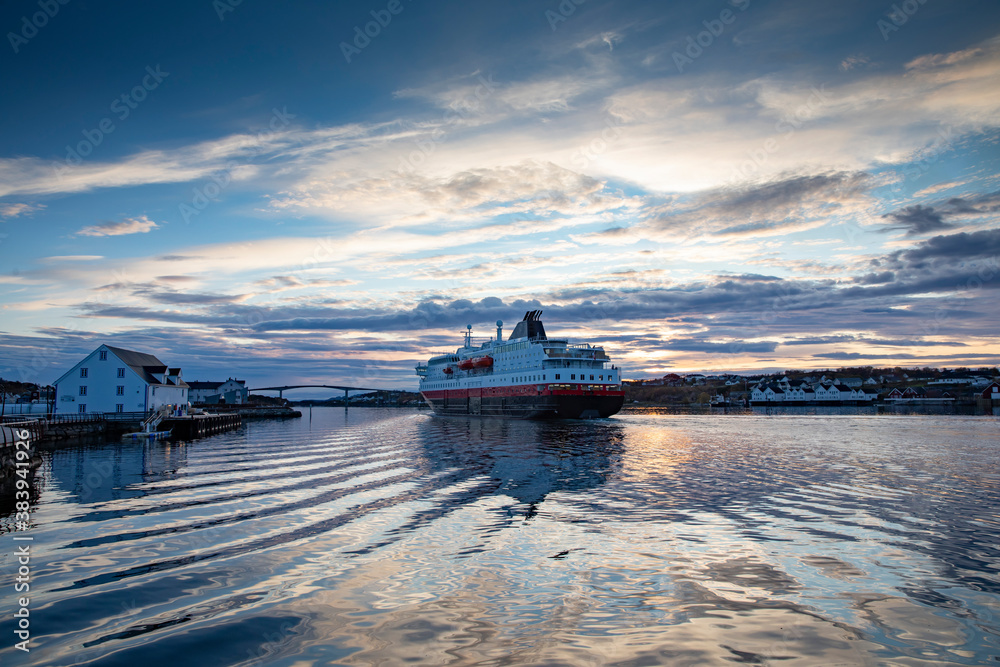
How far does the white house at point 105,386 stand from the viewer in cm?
5184

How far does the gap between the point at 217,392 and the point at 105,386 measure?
8075 centimetres

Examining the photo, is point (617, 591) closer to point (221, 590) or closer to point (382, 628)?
point (382, 628)

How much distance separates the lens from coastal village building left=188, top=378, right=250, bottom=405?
125875 millimetres

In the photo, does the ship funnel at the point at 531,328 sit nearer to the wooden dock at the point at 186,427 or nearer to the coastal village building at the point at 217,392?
the wooden dock at the point at 186,427

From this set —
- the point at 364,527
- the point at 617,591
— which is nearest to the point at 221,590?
the point at 364,527

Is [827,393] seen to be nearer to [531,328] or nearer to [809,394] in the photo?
[809,394]

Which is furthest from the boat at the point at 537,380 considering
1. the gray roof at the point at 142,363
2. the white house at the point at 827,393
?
the white house at the point at 827,393

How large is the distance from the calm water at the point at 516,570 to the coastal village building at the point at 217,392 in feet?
386

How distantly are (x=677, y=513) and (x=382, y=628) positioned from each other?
9.41 meters

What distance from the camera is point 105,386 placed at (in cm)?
5259

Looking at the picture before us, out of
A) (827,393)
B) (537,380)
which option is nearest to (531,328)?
(537,380)

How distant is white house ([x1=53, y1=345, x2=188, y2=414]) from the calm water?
38081 mm

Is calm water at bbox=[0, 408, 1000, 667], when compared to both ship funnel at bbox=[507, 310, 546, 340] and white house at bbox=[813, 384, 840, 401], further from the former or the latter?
white house at bbox=[813, 384, 840, 401]

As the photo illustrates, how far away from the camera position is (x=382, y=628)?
7410 millimetres
